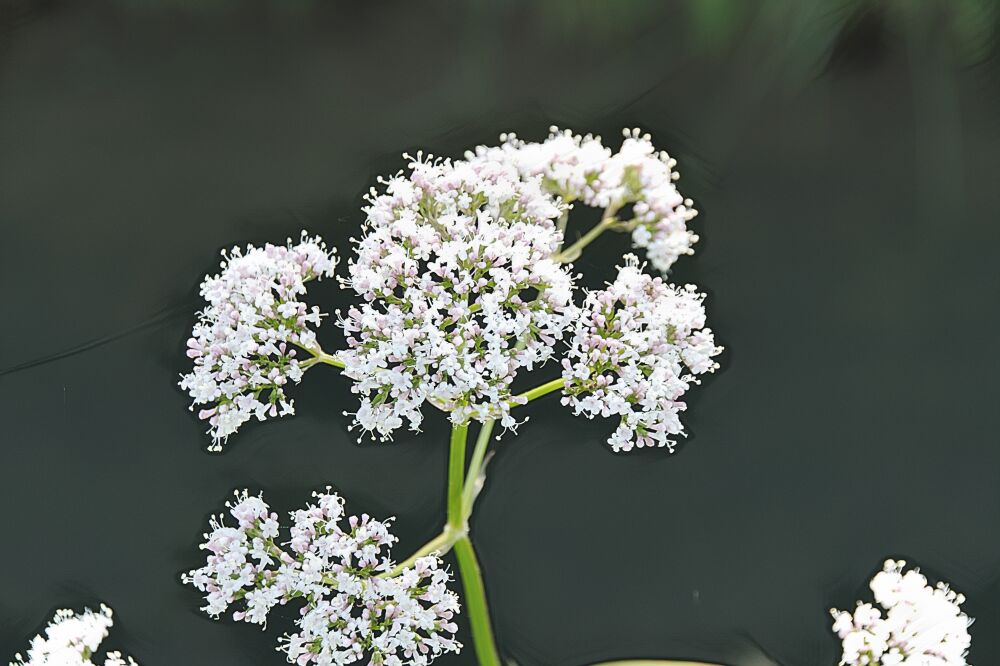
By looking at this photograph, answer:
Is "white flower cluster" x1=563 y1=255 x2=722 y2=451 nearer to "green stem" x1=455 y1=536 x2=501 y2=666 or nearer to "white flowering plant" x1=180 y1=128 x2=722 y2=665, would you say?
"white flowering plant" x1=180 y1=128 x2=722 y2=665

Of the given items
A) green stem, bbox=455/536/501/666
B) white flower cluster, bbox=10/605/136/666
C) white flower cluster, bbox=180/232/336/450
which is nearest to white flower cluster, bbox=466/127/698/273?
white flower cluster, bbox=180/232/336/450

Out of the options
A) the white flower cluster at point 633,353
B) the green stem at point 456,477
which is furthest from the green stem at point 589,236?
the green stem at point 456,477

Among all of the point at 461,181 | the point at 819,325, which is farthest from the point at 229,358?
the point at 819,325

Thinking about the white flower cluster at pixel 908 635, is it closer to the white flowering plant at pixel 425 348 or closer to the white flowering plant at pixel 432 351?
the white flowering plant at pixel 432 351

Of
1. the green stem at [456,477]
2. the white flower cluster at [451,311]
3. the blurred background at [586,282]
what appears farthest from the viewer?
the blurred background at [586,282]

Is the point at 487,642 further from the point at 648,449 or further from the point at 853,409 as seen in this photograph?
the point at 853,409
